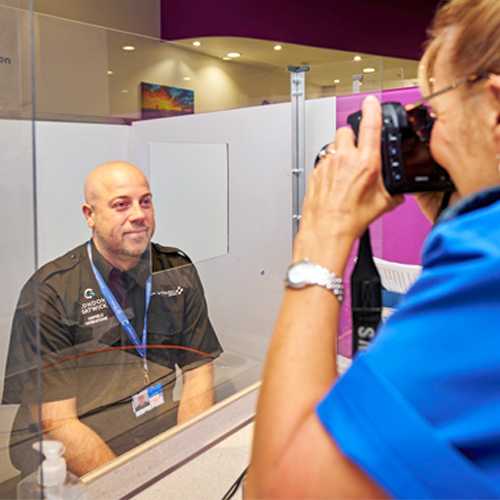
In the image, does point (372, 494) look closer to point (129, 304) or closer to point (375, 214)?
point (375, 214)

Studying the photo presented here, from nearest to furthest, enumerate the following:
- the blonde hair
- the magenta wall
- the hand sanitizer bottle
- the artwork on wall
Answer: the blonde hair, the hand sanitizer bottle, the artwork on wall, the magenta wall

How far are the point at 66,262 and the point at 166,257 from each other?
274mm

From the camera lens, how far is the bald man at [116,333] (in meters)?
1.06

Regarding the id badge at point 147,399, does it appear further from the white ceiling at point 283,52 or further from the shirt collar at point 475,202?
the white ceiling at point 283,52

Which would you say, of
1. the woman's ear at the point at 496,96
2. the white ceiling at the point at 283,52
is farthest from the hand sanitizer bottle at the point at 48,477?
the white ceiling at the point at 283,52

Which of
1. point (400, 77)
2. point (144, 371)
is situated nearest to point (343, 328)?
point (144, 371)

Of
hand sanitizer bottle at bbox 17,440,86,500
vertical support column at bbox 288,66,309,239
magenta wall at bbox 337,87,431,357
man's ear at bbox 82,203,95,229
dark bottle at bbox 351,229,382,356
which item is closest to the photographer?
dark bottle at bbox 351,229,382,356

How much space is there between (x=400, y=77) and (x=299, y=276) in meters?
1.68

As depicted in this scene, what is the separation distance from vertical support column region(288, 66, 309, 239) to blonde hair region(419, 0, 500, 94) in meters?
1.14

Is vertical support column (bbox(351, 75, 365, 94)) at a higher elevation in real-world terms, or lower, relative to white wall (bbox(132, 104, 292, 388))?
higher

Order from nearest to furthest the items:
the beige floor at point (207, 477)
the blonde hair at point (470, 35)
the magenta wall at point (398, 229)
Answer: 1. the blonde hair at point (470, 35)
2. the beige floor at point (207, 477)
3. the magenta wall at point (398, 229)

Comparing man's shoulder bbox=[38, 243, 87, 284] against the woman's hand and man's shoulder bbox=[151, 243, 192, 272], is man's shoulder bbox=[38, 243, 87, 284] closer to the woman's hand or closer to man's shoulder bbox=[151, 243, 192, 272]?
man's shoulder bbox=[151, 243, 192, 272]

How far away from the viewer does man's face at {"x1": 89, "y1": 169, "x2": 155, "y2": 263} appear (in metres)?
1.18

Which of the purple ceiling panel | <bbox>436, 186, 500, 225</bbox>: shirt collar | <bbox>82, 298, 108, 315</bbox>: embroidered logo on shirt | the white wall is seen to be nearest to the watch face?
<bbox>436, 186, 500, 225</bbox>: shirt collar
